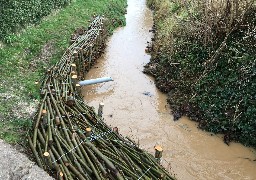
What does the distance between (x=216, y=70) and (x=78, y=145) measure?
16.3ft

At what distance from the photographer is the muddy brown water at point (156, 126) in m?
8.23

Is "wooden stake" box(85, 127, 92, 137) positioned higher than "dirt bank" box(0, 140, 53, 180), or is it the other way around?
"wooden stake" box(85, 127, 92, 137)

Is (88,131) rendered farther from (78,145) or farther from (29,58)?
(29,58)

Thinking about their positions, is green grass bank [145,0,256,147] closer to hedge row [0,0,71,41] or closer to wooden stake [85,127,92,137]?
wooden stake [85,127,92,137]

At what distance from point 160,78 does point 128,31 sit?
18.1 feet

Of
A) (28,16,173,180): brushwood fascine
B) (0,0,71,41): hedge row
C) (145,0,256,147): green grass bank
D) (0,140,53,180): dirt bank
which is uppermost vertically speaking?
(145,0,256,147): green grass bank

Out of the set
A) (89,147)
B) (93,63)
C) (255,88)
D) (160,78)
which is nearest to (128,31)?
Result: (93,63)

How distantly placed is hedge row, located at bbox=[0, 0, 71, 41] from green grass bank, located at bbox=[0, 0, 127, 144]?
19 centimetres

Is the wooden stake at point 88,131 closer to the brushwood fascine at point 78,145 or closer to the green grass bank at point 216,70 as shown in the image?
the brushwood fascine at point 78,145

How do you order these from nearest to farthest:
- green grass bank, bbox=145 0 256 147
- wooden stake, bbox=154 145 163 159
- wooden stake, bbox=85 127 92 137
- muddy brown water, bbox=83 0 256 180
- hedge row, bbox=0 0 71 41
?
wooden stake, bbox=154 145 163 159, wooden stake, bbox=85 127 92 137, muddy brown water, bbox=83 0 256 180, green grass bank, bbox=145 0 256 147, hedge row, bbox=0 0 71 41

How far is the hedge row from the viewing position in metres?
10.8

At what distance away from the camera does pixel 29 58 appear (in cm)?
1065

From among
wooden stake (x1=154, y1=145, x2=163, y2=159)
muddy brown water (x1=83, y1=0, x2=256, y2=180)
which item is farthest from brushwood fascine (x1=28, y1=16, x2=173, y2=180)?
muddy brown water (x1=83, y1=0, x2=256, y2=180)

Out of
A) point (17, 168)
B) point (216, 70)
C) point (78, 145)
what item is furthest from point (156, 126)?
point (17, 168)
